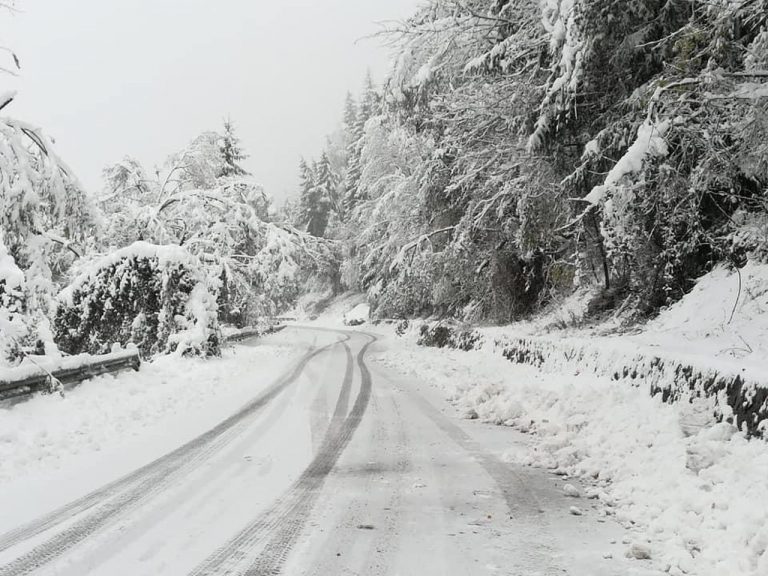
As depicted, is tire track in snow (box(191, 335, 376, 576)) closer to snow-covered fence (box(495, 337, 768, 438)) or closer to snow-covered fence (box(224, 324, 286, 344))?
snow-covered fence (box(495, 337, 768, 438))

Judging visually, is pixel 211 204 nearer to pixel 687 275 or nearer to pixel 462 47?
pixel 462 47

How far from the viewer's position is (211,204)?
20.3 meters

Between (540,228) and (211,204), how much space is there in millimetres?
12938

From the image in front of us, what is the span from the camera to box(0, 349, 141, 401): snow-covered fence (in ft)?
26.7

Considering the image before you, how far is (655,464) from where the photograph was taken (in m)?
4.87

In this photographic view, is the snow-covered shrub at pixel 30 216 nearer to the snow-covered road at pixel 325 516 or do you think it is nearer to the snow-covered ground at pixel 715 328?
the snow-covered road at pixel 325 516

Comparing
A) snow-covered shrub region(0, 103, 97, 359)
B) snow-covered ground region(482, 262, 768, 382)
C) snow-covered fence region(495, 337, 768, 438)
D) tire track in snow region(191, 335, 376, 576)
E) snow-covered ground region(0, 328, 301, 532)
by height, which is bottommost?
snow-covered ground region(0, 328, 301, 532)

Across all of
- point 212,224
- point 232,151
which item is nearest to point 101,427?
point 212,224

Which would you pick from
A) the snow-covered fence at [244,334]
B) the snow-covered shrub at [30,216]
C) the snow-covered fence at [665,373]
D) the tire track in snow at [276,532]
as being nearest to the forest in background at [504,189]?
the snow-covered shrub at [30,216]

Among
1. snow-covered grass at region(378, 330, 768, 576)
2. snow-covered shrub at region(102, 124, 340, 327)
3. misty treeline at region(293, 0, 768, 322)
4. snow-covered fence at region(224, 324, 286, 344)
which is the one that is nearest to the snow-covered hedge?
snow-covered shrub at region(102, 124, 340, 327)

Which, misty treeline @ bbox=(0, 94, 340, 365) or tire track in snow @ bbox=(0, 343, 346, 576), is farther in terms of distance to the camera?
misty treeline @ bbox=(0, 94, 340, 365)

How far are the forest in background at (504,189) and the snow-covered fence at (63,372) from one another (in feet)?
1.79

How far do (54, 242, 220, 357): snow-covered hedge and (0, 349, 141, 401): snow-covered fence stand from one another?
4.11 m

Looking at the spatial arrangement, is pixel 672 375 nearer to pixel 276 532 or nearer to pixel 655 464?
pixel 655 464
